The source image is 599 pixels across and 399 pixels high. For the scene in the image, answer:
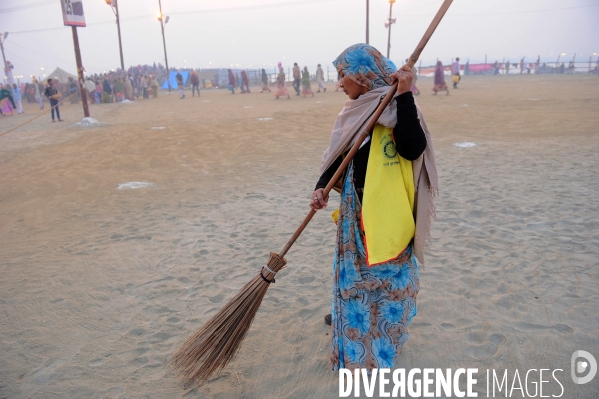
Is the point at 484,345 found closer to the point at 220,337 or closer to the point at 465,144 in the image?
the point at 220,337

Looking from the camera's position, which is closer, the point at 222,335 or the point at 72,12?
the point at 222,335

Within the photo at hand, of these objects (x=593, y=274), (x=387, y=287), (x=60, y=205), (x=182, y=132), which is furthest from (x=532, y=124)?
(x=60, y=205)

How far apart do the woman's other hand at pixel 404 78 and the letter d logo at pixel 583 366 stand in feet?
6.41

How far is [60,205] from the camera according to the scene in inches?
225

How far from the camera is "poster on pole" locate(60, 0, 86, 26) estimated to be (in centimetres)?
1200

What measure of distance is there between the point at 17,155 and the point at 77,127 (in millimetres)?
4189

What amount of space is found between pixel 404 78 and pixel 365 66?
0.81 ft

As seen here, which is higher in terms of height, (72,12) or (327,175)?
(72,12)

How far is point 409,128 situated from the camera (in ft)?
6.03

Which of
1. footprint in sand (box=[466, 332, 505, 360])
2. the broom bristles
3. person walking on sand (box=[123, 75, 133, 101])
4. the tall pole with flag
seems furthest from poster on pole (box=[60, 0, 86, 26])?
footprint in sand (box=[466, 332, 505, 360])

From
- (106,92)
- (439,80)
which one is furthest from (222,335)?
(106,92)

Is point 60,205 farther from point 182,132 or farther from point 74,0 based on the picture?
point 74,0

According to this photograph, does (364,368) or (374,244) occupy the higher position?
(374,244)

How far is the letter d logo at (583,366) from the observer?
7.54 ft
